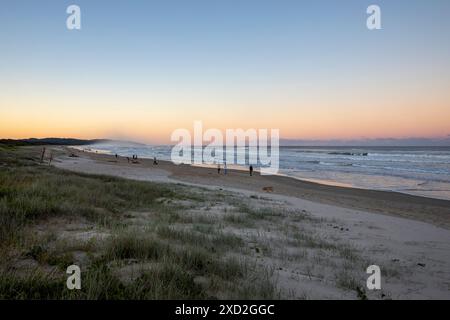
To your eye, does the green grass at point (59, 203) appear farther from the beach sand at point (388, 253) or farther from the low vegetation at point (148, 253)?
the beach sand at point (388, 253)

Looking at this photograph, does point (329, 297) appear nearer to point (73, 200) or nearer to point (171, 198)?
point (73, 200)

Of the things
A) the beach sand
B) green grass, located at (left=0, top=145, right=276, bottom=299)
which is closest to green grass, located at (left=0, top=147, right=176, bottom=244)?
green grass, located at (left=0, top=145, right=276, bottom=299)

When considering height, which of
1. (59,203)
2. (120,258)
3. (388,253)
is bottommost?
(388,253)

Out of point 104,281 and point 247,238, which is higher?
point 104,281

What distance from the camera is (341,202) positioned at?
16.5 m

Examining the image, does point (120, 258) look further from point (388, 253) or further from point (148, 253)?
point (388, 253)

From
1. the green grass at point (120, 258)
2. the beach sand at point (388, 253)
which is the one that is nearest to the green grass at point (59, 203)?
the green grass at point (120, 258)

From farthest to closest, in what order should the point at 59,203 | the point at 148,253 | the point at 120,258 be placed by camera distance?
1. the point at 59,203
2. the point at 148,253
3. the point at 120,258

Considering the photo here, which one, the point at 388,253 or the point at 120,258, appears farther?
the point at 388,253

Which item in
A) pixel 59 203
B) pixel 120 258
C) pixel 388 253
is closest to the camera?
pixel 120 258

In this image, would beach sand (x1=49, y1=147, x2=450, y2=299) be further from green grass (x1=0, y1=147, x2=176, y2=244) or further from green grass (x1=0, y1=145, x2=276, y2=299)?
green grass (x1=0, y1=147, x2=176, y2=244)

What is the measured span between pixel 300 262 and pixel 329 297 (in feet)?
4.67

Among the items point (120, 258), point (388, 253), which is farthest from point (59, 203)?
point (388, 253)
